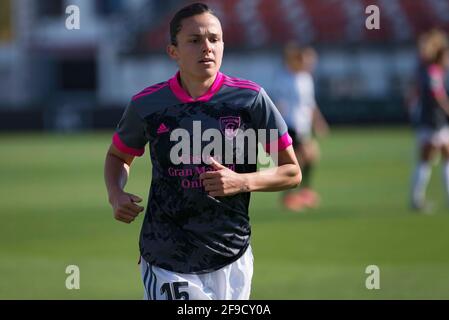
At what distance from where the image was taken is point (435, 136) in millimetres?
13273

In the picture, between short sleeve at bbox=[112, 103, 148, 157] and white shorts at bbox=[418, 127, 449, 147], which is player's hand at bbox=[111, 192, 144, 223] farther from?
white shorts at bbox=[418, 127, 449, 147]

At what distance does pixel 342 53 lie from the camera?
4203 centimetres

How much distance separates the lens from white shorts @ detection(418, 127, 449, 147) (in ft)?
43.5

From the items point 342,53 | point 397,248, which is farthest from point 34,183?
point 342,53

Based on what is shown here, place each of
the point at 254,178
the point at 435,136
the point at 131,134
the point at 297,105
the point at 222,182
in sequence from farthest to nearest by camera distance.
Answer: the point at 297,105 → the point at 435,136 → the point at 131,134 → the point at 254,178 → the point at 222,182

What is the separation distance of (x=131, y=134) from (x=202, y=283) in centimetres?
85

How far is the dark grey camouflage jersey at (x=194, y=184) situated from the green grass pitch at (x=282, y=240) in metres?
3.24

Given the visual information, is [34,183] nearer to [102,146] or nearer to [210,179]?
[102,146]

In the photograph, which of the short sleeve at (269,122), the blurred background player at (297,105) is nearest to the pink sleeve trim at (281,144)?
the short sleeve at (269,122)

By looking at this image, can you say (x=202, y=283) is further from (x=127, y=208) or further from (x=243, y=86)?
(x=243, y=86)

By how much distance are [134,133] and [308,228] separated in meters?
7.25

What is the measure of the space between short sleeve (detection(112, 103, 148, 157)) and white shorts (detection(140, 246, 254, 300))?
61 cm

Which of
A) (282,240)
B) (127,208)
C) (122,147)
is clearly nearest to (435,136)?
(282,240)

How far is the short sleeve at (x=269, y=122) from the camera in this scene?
4766 mm
